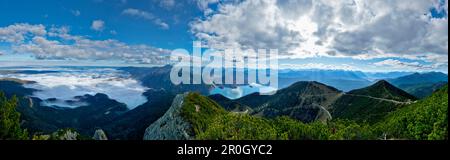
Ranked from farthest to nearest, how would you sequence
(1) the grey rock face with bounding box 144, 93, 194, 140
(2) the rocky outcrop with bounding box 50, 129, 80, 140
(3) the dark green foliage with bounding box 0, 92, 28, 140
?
(1) the grey rock face with bounding box 144, 93, 194, 140 < (2) the rocky outcrop with bounding box 50, 129, 80, 140 < (3) the dark green foliage with bounding box 0, 92, 28, 140

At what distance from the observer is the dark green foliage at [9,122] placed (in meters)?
17.0

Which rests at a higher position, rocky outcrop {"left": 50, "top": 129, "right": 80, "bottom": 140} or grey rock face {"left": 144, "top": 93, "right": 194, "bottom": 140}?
rocky outcrop {"left": 50, "top": 129, "right": 80, "bottom": 140}

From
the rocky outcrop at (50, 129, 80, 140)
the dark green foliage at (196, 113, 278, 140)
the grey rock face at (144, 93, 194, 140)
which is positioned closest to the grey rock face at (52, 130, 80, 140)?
the rocky outcrop at (50, 129, 80, 140)

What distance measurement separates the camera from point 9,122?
17.4 metres

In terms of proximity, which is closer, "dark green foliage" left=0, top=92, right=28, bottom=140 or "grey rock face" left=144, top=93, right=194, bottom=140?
"dark green foliage" left=0, top=92, right=28, bottom=140

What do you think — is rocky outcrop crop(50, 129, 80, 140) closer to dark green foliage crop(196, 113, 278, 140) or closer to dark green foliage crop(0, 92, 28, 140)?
dark green foliage crop(0, 92, 28, 140)

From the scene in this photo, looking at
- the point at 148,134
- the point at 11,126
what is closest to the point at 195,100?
the point at 148,134

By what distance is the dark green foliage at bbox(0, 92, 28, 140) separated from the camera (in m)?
17.0

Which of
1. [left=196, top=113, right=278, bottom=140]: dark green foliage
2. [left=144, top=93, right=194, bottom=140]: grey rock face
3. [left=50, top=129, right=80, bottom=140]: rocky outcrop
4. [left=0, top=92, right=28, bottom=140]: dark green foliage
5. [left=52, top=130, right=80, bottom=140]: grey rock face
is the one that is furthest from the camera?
[left=144, top=93, right=194, bottom=140]: grey rock face

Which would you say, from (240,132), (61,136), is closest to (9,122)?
(240,132)

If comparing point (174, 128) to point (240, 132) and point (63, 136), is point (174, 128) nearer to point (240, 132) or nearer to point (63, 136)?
point (63, 136)

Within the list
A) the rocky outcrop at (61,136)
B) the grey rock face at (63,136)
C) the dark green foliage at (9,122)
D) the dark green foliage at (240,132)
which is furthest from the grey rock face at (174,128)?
the dark green foliage at (9,122)
